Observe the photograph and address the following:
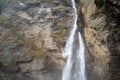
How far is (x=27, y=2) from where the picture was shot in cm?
2309

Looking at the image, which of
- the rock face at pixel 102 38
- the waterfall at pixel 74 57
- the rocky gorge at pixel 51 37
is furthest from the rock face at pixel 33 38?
the rock face at pixel 102 38

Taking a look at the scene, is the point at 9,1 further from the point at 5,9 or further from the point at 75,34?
the point at 75,34

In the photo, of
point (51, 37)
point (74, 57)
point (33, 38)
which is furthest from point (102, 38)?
point (33, 38)

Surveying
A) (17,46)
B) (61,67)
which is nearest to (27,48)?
(17,46)

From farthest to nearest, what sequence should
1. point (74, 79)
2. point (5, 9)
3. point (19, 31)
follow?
point (5, 9)
point (19, 31)
point (74, 79)

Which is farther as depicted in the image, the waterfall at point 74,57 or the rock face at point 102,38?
the waterfall at point 74,57

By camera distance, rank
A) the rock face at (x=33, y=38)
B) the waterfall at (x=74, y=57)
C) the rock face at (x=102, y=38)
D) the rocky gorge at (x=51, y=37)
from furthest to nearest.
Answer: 1. the rock face at (x=33, y=38)
2. the waterfall at (x=74, y=57)
3. the rocky gorge at (x=51, y=37)
4. the rock face at (x=102, y=38)

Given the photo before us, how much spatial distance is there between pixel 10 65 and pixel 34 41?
2.81 m

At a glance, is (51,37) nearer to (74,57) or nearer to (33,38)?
(33,38)

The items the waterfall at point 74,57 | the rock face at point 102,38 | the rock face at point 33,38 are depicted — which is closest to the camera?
the rock face at point 102,38

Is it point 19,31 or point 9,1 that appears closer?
point 19,31

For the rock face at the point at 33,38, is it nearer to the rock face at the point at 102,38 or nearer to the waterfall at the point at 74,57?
the waterfall at the point at 74,57

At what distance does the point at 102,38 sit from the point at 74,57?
4319mm

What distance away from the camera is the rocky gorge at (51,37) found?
47.2 ft
